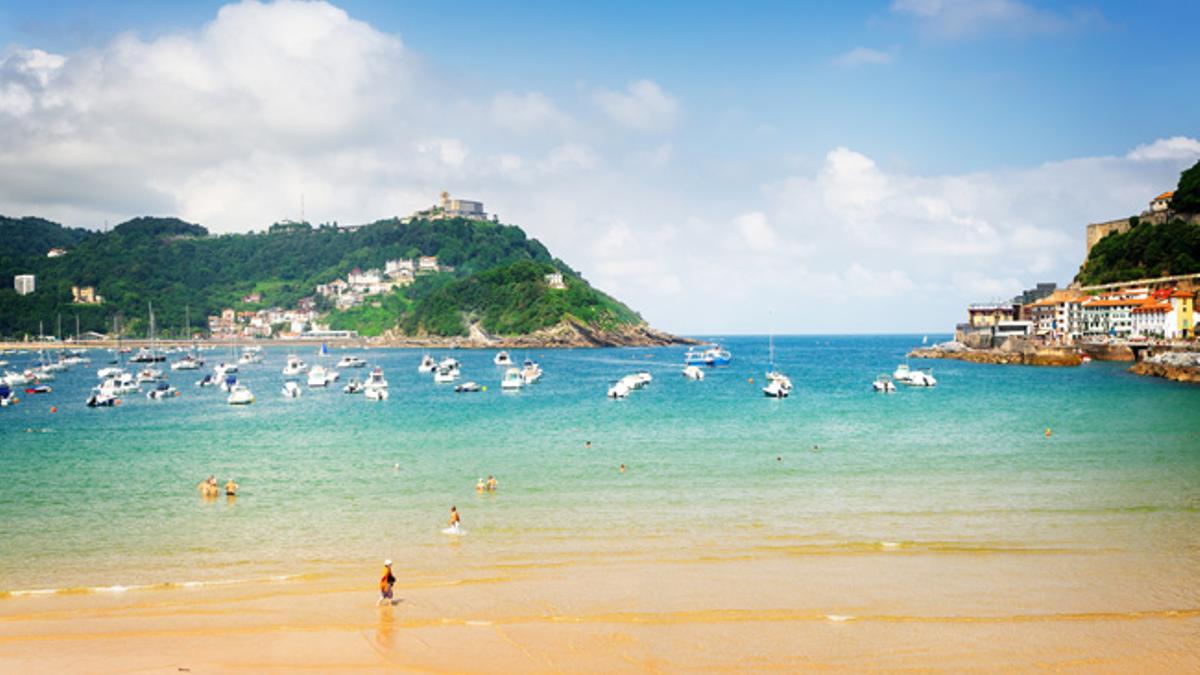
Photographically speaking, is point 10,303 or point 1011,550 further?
point 10,303

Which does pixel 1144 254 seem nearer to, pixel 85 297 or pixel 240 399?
pixel 240 399

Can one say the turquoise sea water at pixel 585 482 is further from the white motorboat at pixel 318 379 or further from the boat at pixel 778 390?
the white motorboat at pixel 318 379

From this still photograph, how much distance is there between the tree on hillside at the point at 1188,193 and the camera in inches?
3917

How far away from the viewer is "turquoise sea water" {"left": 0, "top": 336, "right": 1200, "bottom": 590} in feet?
65.2

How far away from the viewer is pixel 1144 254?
103250mm

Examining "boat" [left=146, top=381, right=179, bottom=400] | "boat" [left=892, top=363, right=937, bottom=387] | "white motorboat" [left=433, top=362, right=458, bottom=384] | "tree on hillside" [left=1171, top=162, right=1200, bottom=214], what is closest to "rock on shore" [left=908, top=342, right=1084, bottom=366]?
"tree on hillside" [left=1171, top=162, right=1200, bottom=214]

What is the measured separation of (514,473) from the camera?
3014 centimetres

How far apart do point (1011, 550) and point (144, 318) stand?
207m

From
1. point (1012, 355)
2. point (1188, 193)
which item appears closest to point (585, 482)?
point (1012, 355)

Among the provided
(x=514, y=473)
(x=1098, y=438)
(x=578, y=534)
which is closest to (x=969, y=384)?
(x=1098, y=438)

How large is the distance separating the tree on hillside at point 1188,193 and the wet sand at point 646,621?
103 metres

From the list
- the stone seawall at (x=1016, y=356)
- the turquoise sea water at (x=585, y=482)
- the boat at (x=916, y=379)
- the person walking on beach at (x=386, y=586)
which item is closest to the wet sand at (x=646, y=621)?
the person walking on beach at (x=386, y=586)

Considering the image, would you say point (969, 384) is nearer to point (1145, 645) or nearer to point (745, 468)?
point (745, 468)

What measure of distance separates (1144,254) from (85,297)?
20946 centimetres
